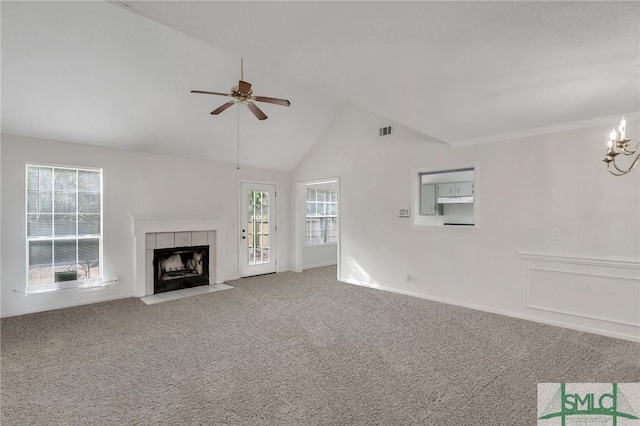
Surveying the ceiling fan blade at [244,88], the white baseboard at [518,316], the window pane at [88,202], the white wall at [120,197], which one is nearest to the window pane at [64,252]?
the white wall at [120,197]

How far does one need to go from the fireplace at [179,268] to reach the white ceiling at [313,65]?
1.79 metres

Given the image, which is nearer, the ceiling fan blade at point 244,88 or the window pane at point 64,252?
the ceiling fan blade at point 244,88

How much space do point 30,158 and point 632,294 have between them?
7517 millimetres

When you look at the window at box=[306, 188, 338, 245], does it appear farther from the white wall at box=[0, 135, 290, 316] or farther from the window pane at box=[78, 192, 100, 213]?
the window pane at box=[78, 192, 100, 213]

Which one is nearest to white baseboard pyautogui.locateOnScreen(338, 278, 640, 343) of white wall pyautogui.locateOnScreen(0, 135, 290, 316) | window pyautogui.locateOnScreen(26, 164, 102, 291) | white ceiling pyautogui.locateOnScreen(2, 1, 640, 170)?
white ceiling pyautogui.locateOnScreen(2, 1, 640, 170)

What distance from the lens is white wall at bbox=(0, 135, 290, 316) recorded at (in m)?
4.14

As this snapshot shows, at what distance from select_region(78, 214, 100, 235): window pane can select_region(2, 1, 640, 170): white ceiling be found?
1.14 meters

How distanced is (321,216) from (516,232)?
4.64 m

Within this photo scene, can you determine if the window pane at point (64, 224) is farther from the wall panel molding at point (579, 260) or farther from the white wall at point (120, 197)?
the wall panel molding at point (579, 260)

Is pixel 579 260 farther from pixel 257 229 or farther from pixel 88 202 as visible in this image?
pixel 88 202

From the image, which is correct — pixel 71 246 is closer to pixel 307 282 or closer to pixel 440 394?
pixel 307 282

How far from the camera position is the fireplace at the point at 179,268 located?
5402 mm

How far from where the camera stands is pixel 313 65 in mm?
2422

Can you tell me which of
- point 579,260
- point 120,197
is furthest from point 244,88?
point 579,260
